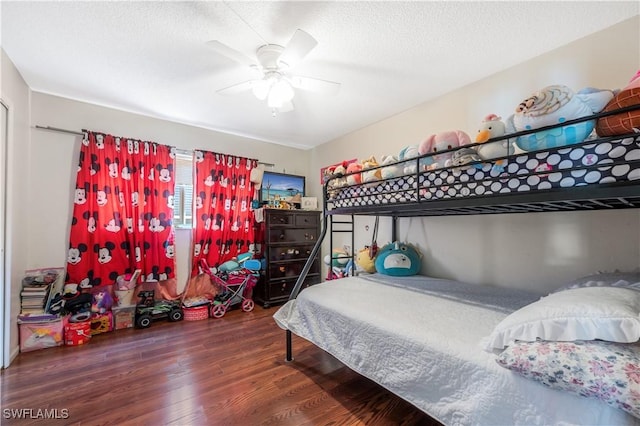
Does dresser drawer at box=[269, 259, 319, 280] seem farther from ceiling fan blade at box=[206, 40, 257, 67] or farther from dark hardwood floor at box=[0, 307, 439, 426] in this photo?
ceiling fan blade at box=[206, 40, 257, 67]

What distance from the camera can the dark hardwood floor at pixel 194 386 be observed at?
1418 mm

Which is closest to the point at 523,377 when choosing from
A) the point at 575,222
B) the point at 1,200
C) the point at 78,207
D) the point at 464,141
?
the point at 464,141

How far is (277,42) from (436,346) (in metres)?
2.02

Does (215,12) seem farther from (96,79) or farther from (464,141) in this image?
(464,141)

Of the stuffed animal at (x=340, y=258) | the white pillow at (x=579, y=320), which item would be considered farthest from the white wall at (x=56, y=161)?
the white pillow at (x=579, y=320)

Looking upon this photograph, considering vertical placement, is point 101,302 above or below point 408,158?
below

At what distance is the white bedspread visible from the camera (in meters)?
0.81

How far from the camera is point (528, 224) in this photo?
1.96 metres

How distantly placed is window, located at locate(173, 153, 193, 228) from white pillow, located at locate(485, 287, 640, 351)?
333 centimetres

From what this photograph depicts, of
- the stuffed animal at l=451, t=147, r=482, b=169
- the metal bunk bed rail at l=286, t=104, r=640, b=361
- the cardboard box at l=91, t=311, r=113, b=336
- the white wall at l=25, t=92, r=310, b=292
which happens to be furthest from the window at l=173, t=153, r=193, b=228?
the stuffed animal at l=451, t=147, r=482, b=169

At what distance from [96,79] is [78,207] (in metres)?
1.24

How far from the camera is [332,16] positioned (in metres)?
1.55

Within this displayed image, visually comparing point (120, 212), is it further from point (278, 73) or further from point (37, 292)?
point (278, 73)

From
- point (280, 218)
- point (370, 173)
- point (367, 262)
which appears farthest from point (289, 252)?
point (370, 173)
